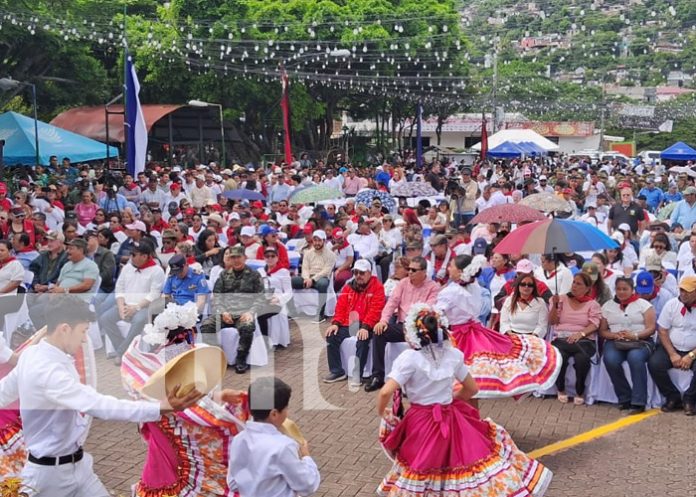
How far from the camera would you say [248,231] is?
1316cm

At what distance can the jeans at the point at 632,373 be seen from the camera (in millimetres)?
8648

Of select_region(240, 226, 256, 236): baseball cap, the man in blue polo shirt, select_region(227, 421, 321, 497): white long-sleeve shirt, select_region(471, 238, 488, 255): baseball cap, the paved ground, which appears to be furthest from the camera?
select_region(240, 226, 256, 236): baseball cap

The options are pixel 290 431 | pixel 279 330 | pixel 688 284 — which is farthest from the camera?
pixel 279 330

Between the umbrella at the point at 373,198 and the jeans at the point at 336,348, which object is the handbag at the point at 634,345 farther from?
the umbrella at the point at 373,198

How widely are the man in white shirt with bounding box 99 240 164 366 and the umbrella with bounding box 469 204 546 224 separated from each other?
15.7ft

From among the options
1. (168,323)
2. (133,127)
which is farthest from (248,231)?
(168,323)

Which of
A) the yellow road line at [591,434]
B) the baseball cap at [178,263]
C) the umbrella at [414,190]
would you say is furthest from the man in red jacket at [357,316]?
the umbrella at [414,190]

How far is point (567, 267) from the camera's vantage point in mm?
10422

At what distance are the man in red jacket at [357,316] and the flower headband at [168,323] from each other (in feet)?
11.1

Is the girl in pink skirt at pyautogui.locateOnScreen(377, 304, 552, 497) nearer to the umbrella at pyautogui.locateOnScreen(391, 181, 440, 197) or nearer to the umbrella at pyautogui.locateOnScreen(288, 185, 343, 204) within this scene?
the umbrella at pyautogui.locateOnScreen(288, 185, 343, 204)

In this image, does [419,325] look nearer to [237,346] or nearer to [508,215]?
[237,346]

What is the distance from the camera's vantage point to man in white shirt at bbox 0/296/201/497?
4602 mm

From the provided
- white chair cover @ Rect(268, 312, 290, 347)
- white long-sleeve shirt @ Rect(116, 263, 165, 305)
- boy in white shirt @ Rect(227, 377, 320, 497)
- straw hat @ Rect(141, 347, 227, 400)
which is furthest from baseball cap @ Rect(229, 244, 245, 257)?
boy in white shirt @ Rect(227, 377, 320, 497)

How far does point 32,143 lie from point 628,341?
1696cm
